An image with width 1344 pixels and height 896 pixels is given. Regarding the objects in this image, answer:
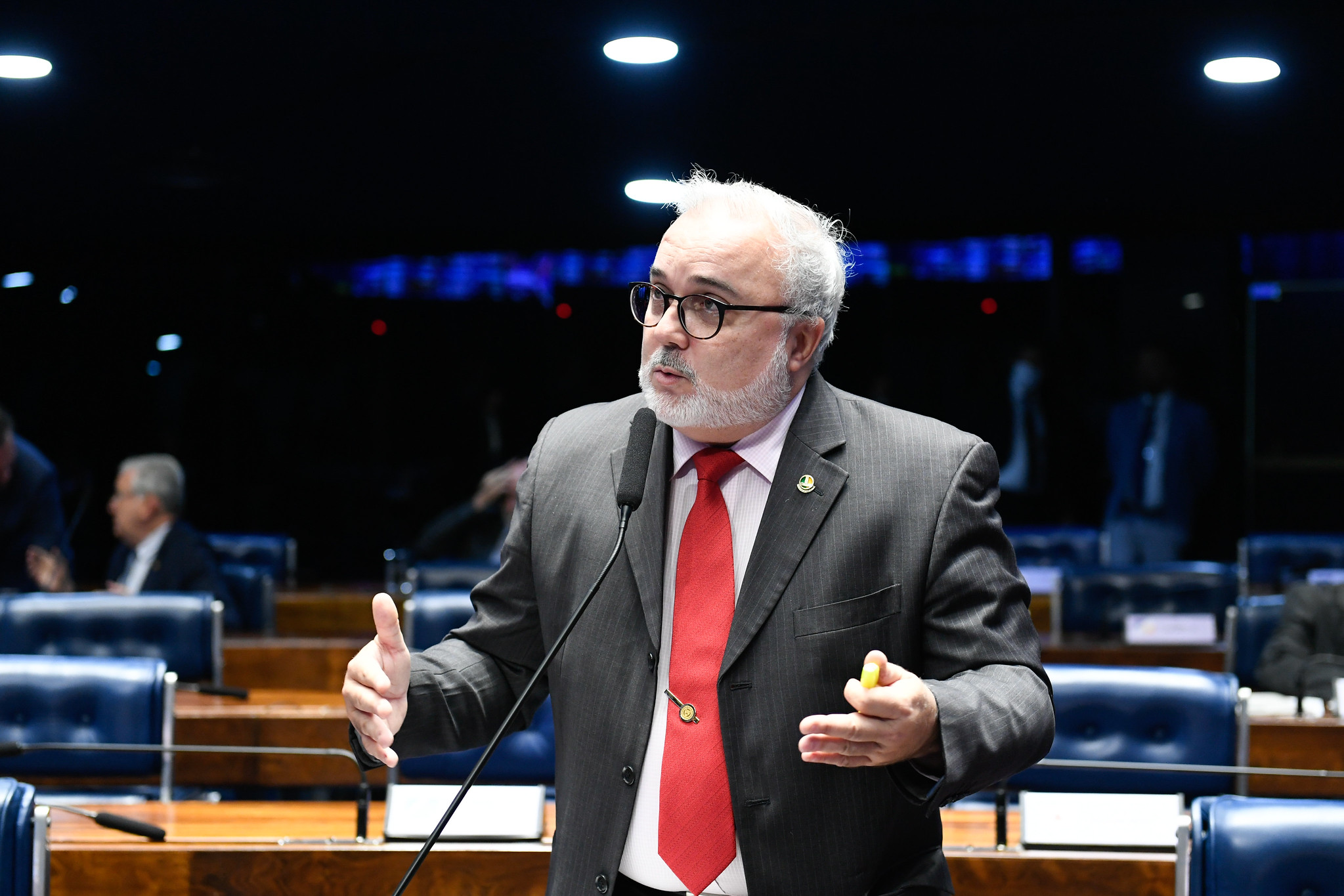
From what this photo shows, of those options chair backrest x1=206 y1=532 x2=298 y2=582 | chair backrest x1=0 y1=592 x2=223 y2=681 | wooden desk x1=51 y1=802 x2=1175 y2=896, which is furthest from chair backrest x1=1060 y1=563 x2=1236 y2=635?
chair backrest x1=206 y1=532 x2=298 y2=582

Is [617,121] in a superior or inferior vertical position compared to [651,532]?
superior

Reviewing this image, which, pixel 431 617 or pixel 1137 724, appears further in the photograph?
pixel 431 617

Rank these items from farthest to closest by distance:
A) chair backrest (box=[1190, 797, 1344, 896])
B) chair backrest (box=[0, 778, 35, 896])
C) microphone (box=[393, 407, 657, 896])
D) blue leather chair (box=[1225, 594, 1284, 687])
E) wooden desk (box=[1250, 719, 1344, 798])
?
blue leather chair (box=[1225, 594, 1284, 687]), wooden desk (box=[1250, 719, 1344, 798]), chair backrest (box=[0, 778, 35, 896]), chair backrest (box=[1190, 797, 1344, 896]), microphone (box=[393, 407, 657, 896])

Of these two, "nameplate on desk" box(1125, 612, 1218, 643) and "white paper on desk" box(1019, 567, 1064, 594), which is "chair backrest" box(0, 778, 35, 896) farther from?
"white paper on desk" box(1019, 567, 1064, 594)

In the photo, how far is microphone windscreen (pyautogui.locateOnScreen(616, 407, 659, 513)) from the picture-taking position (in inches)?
56.6

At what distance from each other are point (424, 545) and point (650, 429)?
18.6 ft

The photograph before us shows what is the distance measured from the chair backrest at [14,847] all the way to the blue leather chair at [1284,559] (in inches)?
213

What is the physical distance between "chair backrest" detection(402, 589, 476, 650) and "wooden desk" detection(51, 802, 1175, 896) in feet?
4.23

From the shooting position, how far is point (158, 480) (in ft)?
16.1

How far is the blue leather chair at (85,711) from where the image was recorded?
Answer: 9.96 feet

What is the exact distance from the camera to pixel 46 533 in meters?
5.41

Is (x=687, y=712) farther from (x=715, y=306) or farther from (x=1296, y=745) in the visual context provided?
(x=1296, y=745)

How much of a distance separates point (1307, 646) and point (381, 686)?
3.57 metres

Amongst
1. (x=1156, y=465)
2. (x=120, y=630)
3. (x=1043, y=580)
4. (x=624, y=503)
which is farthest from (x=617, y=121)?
→ (x=624, y=503)
